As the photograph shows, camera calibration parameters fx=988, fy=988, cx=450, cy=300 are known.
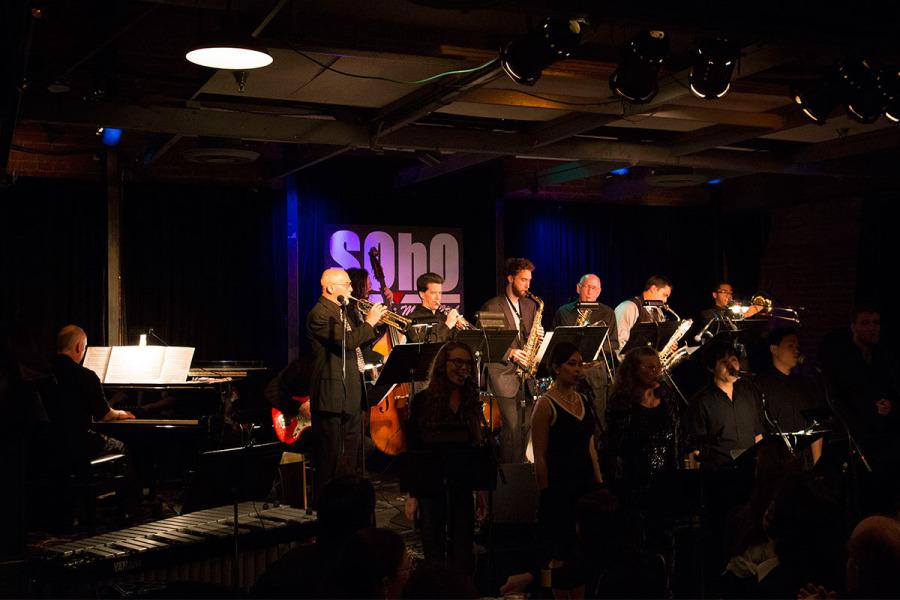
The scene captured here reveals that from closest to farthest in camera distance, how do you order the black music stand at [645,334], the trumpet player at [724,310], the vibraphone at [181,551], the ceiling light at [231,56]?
the vibraphone at [181,551]
the ceiling light at [231,56]
the black music stand at [645,334]
the trumpet player at [724,310]

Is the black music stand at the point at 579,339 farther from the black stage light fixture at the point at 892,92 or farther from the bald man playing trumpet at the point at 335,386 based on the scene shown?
the black stage light fixture at the point at 892,92

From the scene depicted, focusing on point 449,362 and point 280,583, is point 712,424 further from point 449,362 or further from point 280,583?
point 280,583

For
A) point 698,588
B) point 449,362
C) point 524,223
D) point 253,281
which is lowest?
point 698,588

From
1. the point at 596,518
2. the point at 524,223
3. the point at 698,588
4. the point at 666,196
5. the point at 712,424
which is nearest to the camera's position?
the point at 596,518

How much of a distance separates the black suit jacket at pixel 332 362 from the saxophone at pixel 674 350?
312 cm

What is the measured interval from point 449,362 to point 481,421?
43cm

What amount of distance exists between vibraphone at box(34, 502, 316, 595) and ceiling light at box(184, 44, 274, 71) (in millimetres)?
2425

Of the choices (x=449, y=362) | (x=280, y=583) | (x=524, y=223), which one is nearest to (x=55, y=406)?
(x=449, y=362)

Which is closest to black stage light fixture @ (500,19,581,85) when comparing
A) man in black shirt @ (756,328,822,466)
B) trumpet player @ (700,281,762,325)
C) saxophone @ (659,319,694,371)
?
man in black shirt @ (756,328,822,466)

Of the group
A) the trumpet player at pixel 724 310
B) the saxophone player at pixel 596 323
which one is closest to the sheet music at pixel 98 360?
the saxophone player at pixel 596 323

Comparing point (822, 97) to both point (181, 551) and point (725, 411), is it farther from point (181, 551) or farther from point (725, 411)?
point (181, 551)

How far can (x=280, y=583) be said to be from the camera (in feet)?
11.1

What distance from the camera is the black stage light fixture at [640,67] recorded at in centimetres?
571

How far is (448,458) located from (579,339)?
9.47 ft
